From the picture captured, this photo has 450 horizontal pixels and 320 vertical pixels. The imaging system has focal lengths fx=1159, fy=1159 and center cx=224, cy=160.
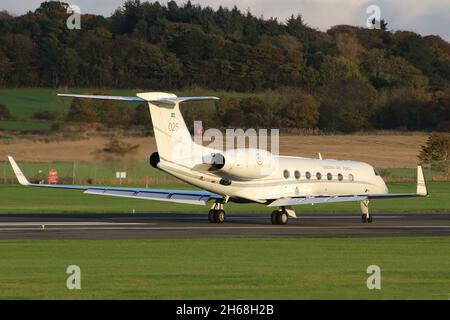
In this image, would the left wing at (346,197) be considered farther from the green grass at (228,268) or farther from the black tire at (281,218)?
the green grass at (228,268)

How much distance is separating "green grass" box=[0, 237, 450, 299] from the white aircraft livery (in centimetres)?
814

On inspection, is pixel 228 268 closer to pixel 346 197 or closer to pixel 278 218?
Result: pixel 346 197

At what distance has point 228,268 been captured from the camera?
28.1 m

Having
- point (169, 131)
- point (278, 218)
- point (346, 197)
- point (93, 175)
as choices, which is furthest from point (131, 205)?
point (346, 197)

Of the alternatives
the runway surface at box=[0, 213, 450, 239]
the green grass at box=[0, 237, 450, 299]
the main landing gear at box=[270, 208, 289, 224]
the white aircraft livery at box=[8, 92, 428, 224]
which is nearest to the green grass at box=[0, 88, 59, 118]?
the runway surface at box=[0, 213, 450, 239]

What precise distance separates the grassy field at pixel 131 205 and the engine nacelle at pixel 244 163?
40.1ft

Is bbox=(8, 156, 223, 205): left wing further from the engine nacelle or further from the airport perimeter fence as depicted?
the airport perimeter fence

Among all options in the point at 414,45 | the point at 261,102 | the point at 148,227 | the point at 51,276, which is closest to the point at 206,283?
the point at 51,276

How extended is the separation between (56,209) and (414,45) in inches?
2478

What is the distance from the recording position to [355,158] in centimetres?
8419

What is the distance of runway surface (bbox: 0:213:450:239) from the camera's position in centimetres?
4028

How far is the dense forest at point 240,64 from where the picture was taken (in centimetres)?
8450

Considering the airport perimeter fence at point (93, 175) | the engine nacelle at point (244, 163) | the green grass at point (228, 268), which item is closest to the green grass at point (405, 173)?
the airport perimeter fence at point (93, 175)
